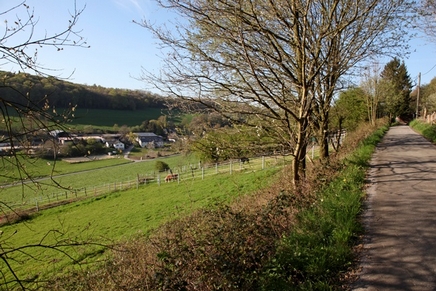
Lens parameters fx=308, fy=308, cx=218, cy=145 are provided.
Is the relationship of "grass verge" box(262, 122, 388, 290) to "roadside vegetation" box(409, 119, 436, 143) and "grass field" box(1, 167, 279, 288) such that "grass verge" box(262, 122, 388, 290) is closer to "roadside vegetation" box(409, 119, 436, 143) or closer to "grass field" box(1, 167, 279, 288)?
"grass field" box(1, 167, 279, 288)

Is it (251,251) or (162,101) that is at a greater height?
(162,101)

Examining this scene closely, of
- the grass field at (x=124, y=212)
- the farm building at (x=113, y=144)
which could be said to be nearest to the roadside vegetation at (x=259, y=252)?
the farm building at (x=113, y=144)

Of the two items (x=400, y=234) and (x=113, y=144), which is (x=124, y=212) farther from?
(x=400, y=234)

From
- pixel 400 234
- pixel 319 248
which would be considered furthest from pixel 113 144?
pixel 400 234

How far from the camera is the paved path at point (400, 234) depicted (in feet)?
11.4

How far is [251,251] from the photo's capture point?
4.30m

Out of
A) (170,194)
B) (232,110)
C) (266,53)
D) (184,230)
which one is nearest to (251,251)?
(184,230)

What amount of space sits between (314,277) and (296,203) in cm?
258

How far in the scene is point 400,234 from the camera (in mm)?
4574

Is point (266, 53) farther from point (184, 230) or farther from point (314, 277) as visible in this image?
point (314, 277)

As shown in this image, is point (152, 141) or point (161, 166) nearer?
point (152, 141)

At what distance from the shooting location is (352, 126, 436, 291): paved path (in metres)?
3.48

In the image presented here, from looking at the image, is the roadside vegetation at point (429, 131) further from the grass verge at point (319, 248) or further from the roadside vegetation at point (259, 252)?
the roadside vegetation at point (259, 252)

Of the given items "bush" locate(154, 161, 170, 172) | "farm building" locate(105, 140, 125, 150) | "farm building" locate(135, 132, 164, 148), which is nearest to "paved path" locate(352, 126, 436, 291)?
"farm building" locate(105, 140, 125, 150)
